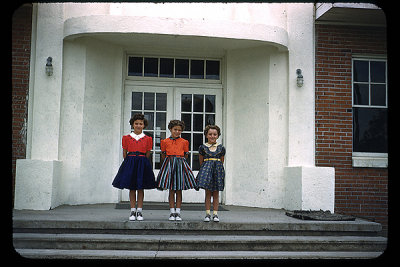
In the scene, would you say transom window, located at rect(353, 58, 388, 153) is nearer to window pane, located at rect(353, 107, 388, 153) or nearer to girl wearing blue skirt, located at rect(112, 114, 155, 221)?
window pane, located at rect(353, 107, 388, 153)

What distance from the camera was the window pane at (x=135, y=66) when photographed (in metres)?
8.95

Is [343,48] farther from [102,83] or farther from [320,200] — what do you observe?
[102,83]

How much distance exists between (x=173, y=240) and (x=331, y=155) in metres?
3.91

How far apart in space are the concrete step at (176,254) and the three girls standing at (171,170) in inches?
28.7

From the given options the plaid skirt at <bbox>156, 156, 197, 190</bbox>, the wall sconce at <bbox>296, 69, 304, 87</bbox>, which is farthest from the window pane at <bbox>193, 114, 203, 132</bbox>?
the plaid skirt at <bbox>156, 156, 197, 190</bbox>

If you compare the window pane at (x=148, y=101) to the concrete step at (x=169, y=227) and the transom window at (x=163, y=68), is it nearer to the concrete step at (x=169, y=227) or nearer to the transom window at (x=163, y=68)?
the transom window at (x=163, y=68)

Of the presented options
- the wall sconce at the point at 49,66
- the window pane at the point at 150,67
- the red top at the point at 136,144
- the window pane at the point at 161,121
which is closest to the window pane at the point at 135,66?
the window pane at the point at 150,67

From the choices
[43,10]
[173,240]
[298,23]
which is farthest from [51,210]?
[298,23]

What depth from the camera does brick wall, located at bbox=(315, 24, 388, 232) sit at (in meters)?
8.16

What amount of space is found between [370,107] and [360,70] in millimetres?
736

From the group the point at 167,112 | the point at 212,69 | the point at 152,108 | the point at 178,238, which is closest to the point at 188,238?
the point at 178,238

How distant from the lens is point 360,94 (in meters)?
8.46

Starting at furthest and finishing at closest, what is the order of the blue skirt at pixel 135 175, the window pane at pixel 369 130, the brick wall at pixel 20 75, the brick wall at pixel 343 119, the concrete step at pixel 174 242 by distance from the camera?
the window pane at pixel 369 130 → the brick wall at pixel 343 119 → the brick wall at pixel 20 75 → the blue skirt at pixel 135 175 → the concrete step at pixel 174 242

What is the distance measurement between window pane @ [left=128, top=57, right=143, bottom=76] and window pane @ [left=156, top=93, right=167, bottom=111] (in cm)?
60
